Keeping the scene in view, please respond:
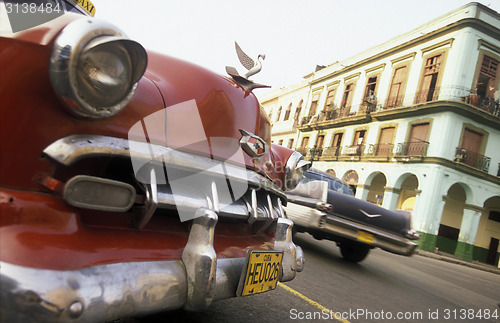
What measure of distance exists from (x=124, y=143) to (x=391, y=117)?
65.4ft

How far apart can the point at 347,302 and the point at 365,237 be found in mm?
1573

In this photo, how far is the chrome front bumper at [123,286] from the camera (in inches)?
33.7

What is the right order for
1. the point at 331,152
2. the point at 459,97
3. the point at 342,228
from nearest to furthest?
1. the point at 342,228
2. the point at 459,97
3. the point at 331,152

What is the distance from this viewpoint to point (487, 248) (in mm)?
18109

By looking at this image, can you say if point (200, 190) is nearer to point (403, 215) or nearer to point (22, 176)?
point (22, 176)

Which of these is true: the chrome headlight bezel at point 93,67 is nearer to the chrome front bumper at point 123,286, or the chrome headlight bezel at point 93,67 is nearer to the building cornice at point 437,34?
the chrome front bumper at point 123,286

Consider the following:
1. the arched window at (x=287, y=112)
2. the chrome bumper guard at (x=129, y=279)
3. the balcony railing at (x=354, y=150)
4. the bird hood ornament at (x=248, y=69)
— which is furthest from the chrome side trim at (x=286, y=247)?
the arched window at (x=287, y=112)

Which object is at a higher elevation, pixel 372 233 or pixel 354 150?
pixel 354 150

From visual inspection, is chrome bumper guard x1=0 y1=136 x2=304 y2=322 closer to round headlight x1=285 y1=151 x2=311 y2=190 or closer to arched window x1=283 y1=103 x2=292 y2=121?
round headlight x1=285 y1=151 x2=311 y2=190

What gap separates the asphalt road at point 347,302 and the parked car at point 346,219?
0.48 metres

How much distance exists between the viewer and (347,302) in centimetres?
310

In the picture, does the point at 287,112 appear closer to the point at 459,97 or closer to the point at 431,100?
the point at 431,100

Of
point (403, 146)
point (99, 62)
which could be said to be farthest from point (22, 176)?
point (403, 146)

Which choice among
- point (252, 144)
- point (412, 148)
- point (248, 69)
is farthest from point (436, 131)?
point (252, 144)
